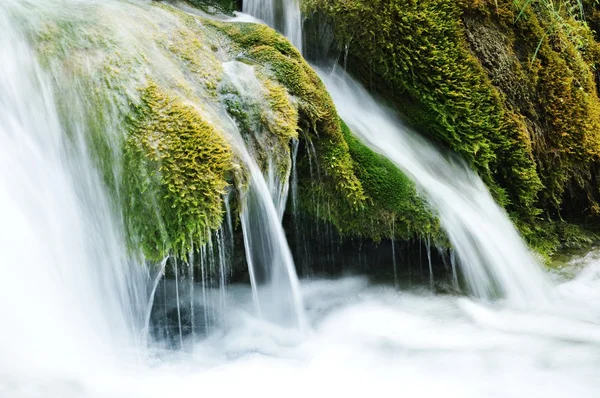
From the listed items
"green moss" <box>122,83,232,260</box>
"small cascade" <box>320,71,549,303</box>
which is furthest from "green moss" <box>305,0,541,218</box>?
"green moss" <box>122,83,232,260</box>

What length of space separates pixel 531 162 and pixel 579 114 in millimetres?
654

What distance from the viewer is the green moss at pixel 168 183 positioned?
2.73 meters

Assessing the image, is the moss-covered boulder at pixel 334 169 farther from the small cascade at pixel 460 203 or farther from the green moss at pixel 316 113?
the small cascade at pixel 460 203

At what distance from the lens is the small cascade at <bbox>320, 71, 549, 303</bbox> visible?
3773 mm

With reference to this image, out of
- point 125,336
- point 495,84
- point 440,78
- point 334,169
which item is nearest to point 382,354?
point 334,169

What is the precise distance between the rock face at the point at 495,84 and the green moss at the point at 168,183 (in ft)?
6.24

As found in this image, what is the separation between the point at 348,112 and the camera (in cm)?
421

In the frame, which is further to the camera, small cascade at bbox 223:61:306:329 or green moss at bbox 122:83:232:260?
small cascade at bbox 223:61:306:329

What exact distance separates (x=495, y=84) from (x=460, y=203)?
103cm

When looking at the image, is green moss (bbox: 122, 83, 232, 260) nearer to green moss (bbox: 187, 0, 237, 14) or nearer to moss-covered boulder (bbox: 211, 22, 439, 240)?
Result: moss-covered boulder (bbox: 211, 22, 439, 240)

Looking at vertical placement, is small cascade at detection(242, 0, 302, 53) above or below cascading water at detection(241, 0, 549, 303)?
above

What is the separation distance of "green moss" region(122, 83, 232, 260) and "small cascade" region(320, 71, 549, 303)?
5.01 ft

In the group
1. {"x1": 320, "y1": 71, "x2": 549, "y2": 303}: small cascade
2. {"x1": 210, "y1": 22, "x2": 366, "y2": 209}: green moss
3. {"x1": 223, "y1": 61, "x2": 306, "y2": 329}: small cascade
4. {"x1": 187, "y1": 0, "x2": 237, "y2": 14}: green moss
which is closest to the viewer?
{"x1": 223, "y1": 61, "x2": 306, "y2": 329}: small cascade

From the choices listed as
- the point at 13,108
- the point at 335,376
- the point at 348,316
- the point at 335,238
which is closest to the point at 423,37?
the point at 335,238
